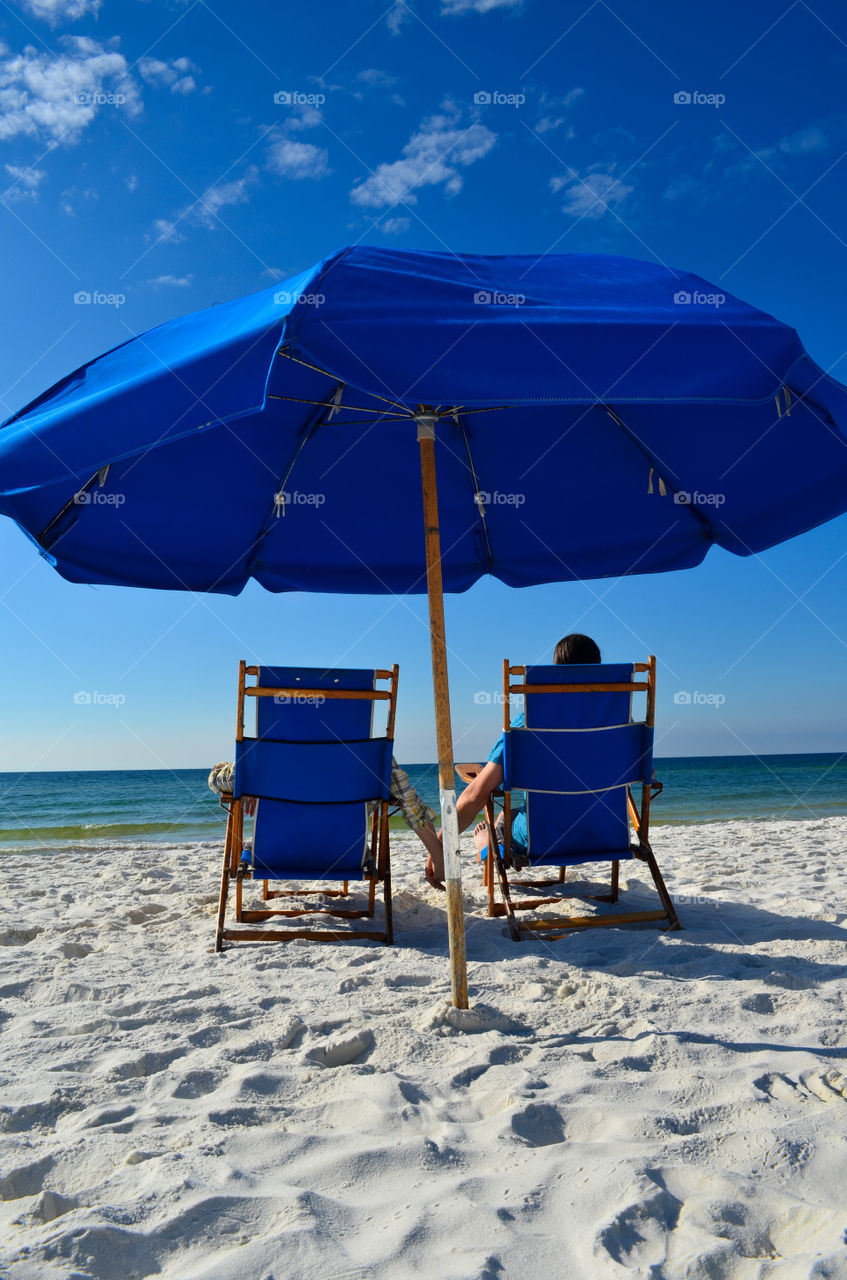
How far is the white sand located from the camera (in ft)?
3.91

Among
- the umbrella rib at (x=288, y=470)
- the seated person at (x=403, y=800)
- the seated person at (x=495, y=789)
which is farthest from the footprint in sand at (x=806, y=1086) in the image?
the umbrella rib at (x=288, y=470)

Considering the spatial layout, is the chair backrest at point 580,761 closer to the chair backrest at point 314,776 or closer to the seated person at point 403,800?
the seated person at point 403,800

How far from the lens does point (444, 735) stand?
2.36 metres

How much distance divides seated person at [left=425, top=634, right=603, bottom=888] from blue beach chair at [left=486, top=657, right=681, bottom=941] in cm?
9

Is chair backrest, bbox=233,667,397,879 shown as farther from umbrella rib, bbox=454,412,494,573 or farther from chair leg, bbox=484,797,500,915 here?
umbrella rib, bbox=454,412,494,573

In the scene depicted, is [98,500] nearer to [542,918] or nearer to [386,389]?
[386,389]

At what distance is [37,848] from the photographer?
32.4 ft

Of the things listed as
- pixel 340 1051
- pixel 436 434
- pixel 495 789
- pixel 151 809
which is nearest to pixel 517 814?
pixel 495 789

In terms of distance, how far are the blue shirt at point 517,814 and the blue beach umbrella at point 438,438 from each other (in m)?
1.01

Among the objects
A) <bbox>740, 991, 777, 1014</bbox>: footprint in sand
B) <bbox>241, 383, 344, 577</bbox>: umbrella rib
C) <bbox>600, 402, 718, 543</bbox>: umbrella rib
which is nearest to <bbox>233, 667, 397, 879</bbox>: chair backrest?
<bbox>241, 383, 344, 577</bbox>: umbrella rib

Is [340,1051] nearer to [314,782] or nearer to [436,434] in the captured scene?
[314,782]

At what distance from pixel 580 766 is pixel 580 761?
0.07 feet

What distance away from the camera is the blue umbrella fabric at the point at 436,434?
1.79 meters

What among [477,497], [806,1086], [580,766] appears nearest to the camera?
[806,1086]
